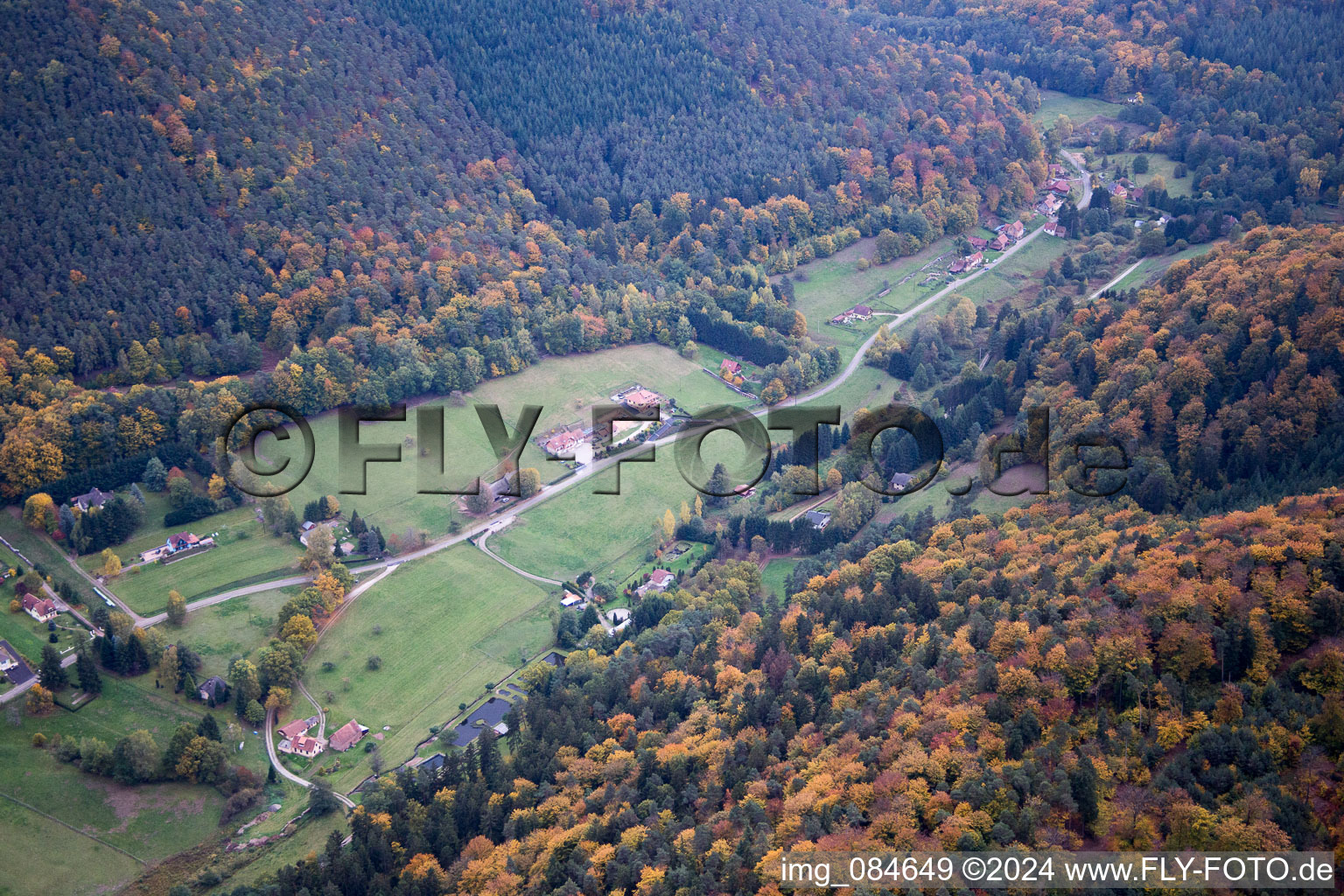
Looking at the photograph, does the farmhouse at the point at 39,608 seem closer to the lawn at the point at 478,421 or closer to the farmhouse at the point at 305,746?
the lawn at the point at 478,421

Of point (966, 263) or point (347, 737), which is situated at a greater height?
point (966, 263)

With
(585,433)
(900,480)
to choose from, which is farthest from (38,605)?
(900,480)

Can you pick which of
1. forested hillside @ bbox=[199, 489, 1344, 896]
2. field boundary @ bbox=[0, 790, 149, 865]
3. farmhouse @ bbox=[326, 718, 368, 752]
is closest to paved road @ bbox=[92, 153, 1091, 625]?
field boundary @ bbox=[0, 790, 149, 865]

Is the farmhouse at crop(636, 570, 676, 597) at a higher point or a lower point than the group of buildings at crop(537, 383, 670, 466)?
lower

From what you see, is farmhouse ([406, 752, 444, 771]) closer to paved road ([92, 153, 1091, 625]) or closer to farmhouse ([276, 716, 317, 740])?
farmhouse ([276, 716, 317, 740])

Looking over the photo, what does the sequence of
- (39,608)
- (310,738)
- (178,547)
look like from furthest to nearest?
(178,547) < (39,608) < (310,738)

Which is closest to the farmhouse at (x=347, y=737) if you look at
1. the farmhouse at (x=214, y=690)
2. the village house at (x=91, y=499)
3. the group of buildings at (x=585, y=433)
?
the farmhouse at (x=214, y=690)

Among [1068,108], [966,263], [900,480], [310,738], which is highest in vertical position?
[1068,108]

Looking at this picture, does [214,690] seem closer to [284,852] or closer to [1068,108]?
[284,852]
